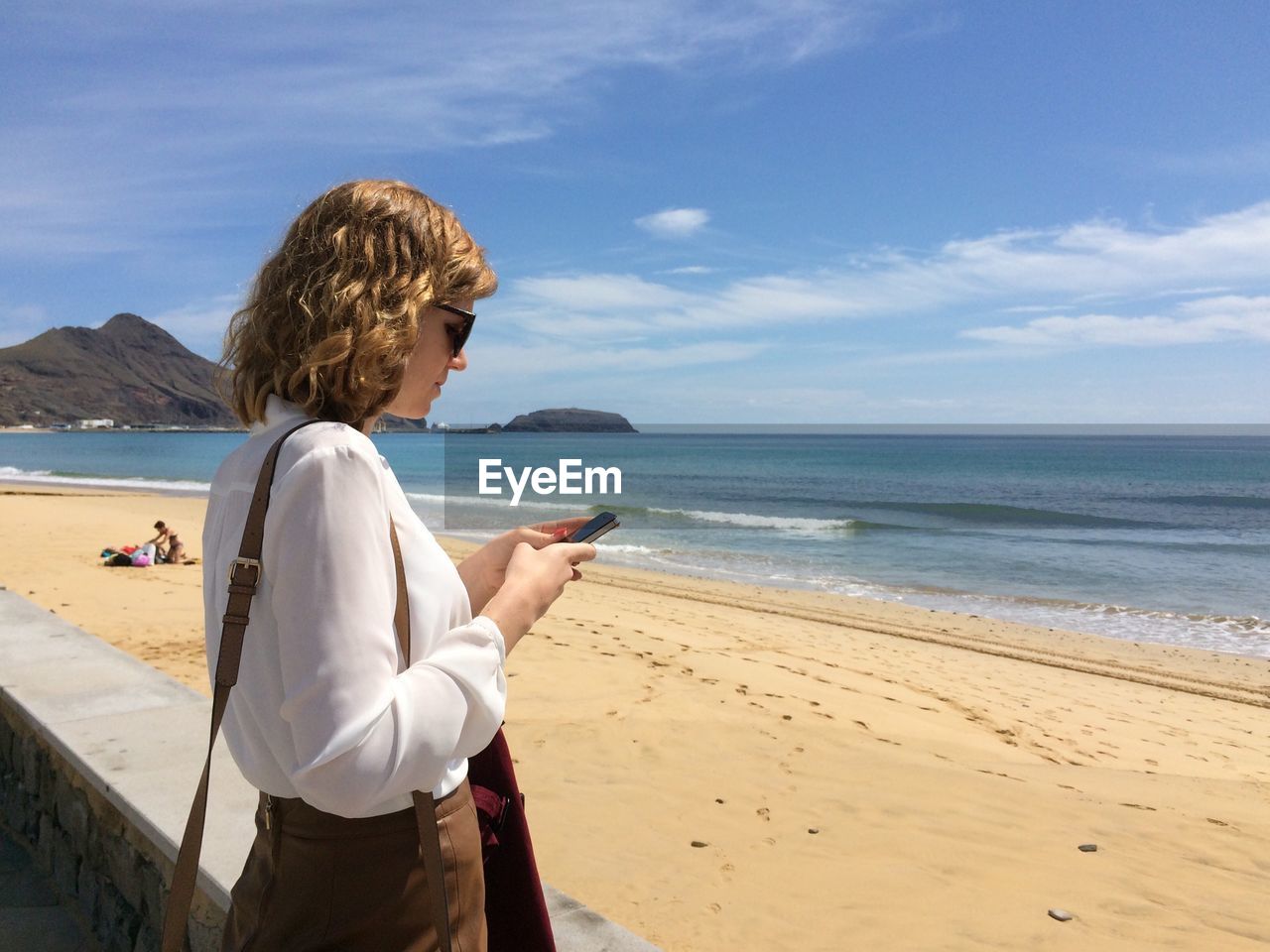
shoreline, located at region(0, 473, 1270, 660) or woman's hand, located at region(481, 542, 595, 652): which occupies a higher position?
woman's hand, located at region(481, 542, 595, 652)

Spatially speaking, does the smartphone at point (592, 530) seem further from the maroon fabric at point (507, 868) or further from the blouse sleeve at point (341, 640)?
the blouse sleeve at point (341, 640)

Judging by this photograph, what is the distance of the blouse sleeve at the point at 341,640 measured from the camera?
1.04 meters

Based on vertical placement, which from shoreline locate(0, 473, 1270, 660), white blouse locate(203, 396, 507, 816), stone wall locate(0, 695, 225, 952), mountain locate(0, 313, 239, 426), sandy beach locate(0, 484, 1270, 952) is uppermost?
mountain locate(0, 313, 239, 426)

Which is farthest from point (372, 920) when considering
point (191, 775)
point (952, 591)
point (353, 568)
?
point (952, 591)

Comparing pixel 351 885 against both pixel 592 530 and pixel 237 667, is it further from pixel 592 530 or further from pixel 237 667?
pixel 592 530

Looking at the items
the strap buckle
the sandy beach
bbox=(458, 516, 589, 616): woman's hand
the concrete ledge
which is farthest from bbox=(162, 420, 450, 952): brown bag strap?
the sandy beach

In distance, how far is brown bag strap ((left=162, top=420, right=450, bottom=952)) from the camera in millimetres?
1094

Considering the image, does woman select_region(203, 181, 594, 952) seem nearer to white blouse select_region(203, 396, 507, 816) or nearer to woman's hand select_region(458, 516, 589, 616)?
white blouse select_region(203, 396, 507, 816)

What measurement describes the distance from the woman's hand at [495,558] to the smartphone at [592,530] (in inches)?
1.0

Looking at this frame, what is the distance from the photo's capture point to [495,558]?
5.38 feet

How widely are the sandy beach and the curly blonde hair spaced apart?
2.53m

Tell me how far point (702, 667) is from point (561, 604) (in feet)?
13.1

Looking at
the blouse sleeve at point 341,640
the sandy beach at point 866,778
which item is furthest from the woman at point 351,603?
the sandy beach at point 866,778

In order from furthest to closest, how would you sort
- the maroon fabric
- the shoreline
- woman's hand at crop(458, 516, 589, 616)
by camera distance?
the shoreline → woman's hand at crop(458, 516, 589, 616) → the maroon fabric
